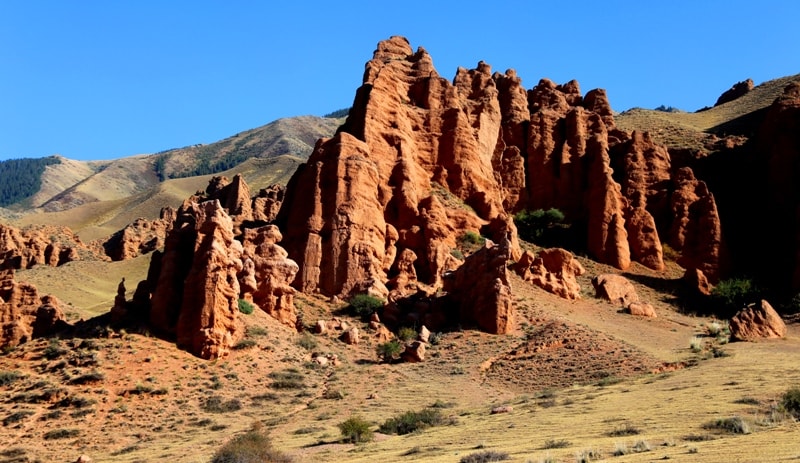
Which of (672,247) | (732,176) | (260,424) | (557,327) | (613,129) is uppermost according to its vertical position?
(613,129)

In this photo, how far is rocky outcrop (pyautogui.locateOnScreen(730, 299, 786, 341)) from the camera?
43219 mm

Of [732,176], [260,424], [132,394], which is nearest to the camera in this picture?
[260,424]

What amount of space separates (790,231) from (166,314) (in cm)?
5075

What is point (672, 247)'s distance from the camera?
6675cm

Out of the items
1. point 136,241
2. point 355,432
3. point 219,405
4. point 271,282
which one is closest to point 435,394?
point 219,405

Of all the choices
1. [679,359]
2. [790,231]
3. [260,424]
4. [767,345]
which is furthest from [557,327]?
[790,231]

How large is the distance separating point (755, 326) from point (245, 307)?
89.4 feet

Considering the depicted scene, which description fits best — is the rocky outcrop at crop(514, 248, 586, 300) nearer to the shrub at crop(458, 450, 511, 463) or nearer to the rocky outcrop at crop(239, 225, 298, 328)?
the rocky outcrop at crop(239, 225, 298, 328)

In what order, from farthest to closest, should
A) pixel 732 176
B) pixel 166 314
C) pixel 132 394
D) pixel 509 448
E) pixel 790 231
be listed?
pixel 732 176, pixel 790 231, pixel 166 314, pixel 132 394, pixel 509 448

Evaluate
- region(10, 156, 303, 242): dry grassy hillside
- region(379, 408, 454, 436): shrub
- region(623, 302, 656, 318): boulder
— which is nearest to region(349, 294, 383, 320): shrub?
region(623, 302, 656, 318): boulder

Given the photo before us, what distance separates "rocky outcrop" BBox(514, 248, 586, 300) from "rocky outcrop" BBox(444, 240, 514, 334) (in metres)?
6.99

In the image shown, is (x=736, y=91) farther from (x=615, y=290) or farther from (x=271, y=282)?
(x=271, y=282)

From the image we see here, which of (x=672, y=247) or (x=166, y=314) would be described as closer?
(x=166, y=314)

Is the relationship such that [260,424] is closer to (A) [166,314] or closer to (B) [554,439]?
(A) [166,314]
